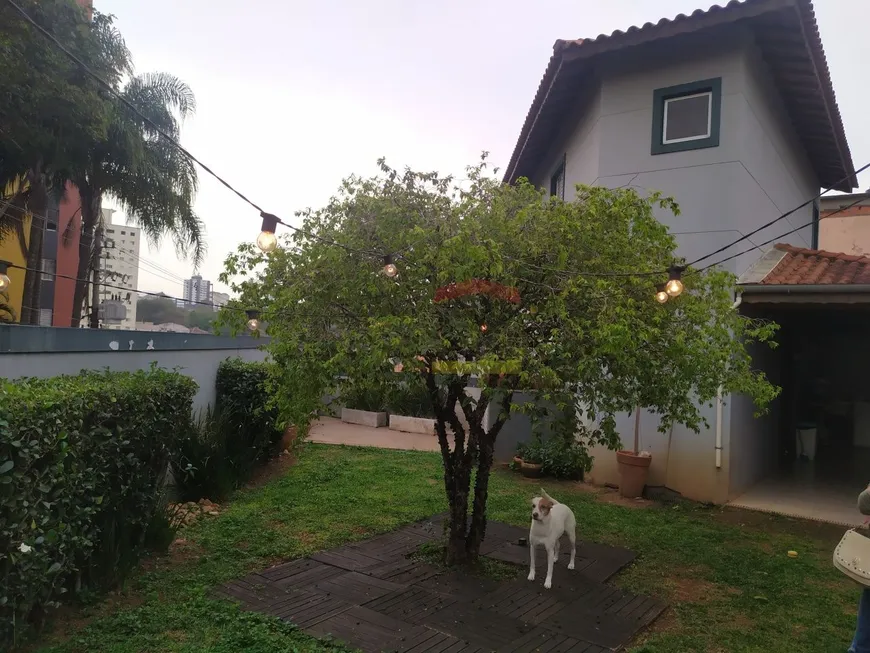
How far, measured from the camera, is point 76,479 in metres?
3.99

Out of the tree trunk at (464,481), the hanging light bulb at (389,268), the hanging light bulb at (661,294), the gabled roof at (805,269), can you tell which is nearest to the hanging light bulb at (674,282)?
the hanging light bulb at (661,294)

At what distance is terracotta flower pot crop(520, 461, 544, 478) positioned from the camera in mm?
9359

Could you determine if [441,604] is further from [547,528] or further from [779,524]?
[779,524]

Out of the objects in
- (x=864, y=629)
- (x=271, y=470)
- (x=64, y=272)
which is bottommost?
(x=271, y=470)

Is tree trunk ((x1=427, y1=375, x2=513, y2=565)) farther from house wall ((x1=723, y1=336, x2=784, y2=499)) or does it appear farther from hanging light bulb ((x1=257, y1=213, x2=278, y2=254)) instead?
house wall ((x1=723, y1=336, x2=784, y2=499))

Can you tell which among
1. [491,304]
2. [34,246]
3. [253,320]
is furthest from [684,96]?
[34,246]

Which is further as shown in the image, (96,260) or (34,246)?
(96,260)

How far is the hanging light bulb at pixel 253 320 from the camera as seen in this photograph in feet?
16.7

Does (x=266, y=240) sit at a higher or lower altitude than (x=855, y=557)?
higher

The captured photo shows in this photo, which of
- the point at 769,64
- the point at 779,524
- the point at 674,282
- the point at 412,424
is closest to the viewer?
the point at 674,282

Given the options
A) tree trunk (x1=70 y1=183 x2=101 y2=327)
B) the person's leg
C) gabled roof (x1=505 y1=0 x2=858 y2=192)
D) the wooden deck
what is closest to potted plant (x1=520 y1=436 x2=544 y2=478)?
the wooden deck

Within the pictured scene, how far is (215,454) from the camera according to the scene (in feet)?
23.8

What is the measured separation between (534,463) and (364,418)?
21.3 ft

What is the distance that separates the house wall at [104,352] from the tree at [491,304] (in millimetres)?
1508
